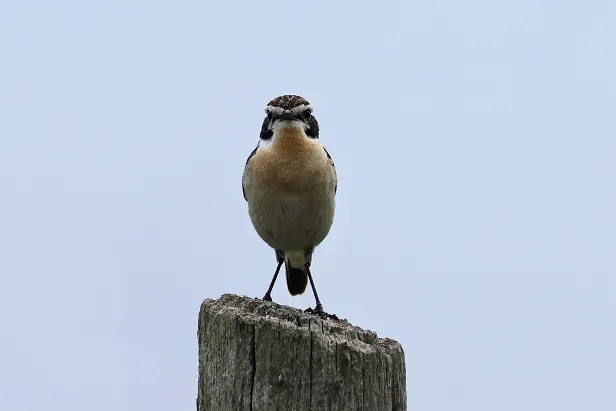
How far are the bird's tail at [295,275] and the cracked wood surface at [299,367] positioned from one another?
504 cm

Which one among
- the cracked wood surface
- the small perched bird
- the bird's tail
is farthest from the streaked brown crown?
the cracked wood surface

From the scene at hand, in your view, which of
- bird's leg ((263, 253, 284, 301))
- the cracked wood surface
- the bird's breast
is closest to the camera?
the cracked wood surface

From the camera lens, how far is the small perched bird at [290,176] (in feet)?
27.5

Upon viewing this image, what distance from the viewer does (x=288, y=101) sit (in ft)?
27.6

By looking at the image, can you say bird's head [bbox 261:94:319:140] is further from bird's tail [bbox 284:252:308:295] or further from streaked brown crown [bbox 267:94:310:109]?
bird's tail [bbox 284:252:308:295]

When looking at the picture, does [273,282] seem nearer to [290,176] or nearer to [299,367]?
[290,176]

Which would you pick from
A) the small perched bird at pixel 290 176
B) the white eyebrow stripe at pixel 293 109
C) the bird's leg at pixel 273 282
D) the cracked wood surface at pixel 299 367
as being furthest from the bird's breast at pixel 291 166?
the cracked wood surface at pixel 299 367

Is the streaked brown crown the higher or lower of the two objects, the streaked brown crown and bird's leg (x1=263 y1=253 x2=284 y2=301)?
the higher

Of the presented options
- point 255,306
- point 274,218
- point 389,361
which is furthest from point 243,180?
point 389,361

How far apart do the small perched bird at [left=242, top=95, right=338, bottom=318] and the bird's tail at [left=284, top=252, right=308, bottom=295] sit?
1058 mm

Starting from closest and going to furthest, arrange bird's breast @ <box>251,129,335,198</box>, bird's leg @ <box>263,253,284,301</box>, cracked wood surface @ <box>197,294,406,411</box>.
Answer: cracked wood surface @ <box>197,294,406,411</box>
bird's breast @ <box>251,129,335,198</box>
bird's leg @ <box>263,253,284,301</box>

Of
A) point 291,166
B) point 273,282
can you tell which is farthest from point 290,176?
point 273,282

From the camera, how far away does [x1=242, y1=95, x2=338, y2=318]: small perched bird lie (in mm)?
8375

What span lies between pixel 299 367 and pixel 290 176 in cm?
397
